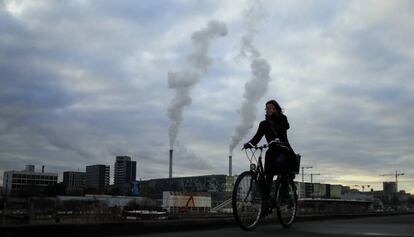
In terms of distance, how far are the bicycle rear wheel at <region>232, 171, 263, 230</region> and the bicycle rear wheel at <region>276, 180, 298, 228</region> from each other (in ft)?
2.28

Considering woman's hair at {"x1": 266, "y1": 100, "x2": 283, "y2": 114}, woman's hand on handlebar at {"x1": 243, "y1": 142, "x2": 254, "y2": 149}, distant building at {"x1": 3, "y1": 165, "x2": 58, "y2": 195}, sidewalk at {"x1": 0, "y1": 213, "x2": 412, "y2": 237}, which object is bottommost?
sidewalk at {"x1": 0, "y1": 213, "x2": 412, "y2": 237}

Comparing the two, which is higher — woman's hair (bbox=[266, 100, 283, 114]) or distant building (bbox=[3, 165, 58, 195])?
distant building (bbox=[3, 165, 58, 195])

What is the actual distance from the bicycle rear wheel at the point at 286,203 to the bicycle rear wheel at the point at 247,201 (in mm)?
695

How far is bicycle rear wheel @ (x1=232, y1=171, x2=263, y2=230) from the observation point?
8.43 metres

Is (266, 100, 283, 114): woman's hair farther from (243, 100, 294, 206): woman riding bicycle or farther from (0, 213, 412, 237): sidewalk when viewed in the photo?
(0, 213, 412, 237): sidewalk

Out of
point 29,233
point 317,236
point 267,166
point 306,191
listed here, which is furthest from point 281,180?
point 306,191

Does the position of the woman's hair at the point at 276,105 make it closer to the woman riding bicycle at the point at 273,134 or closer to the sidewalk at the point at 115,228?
the woman riding bicycle at the point at 273,134

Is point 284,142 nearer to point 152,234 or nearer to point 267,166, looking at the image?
point 267,166

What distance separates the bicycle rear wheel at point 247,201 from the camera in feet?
27.7

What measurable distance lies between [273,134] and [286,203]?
60.4 inches

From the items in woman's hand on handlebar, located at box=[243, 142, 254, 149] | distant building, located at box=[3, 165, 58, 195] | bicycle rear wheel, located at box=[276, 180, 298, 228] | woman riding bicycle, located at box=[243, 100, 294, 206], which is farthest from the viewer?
distant building, located at box=[3, 165, 58, 195]

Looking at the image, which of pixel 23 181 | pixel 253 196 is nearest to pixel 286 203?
pixel 253 196

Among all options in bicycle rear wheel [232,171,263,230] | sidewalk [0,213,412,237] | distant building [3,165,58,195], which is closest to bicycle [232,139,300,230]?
bicycle rear wheel [232,171,263,230]

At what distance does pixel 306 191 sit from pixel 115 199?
7844 centimetres
